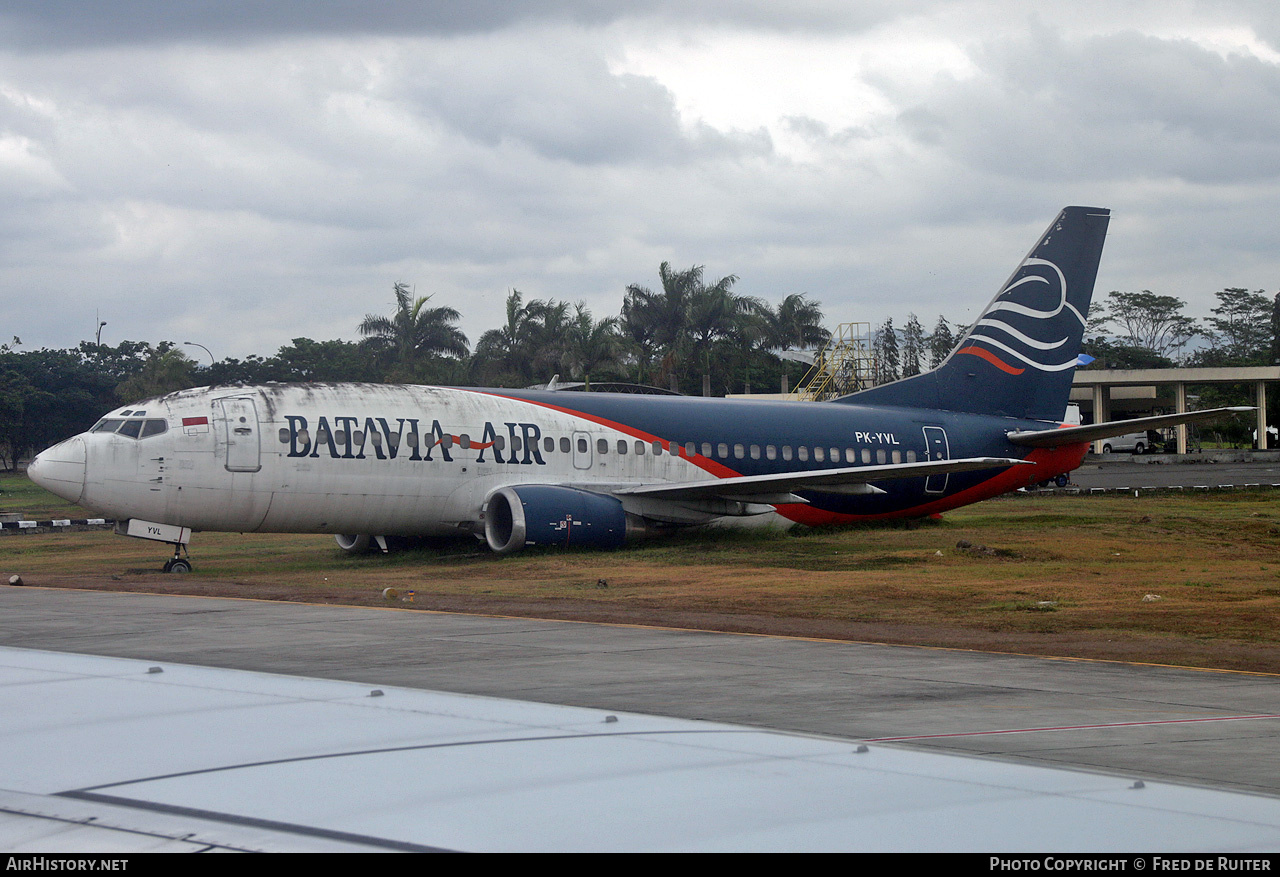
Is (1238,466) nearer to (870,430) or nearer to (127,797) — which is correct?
(870,430)

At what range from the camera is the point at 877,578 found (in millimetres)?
21047

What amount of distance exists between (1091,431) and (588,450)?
1237cm

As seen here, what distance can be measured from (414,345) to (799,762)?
7693 centimetres

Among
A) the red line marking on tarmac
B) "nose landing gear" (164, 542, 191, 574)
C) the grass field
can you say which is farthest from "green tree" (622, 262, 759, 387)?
the red line marking on tarmac

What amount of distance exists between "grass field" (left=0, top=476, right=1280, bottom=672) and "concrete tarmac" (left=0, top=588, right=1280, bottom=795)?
1.56m

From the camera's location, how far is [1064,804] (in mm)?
3426

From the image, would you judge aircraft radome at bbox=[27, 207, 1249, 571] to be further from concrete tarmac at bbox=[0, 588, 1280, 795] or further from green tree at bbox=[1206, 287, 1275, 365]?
green tree at bbox=[1206, 287, 1275, 365]

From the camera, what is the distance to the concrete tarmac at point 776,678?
317 inches

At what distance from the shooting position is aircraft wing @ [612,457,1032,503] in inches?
1073

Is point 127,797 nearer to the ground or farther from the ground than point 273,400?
nearer to the ground

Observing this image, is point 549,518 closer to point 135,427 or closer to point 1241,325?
point 135,427

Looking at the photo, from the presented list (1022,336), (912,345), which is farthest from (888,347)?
(1022,336)

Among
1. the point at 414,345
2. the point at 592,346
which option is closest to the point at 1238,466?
the point at 592,346

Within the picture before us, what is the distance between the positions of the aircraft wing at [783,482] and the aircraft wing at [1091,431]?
9.12ft
